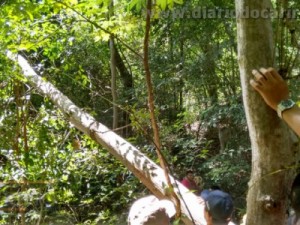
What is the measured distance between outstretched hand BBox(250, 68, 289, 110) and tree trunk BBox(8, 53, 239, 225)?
0.41 m

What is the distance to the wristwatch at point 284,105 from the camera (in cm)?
106

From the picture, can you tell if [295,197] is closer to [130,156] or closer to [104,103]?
[130,156]

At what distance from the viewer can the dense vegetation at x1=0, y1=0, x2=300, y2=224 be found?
2.81 m

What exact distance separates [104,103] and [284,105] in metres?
7.64

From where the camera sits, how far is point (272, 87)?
1.10 metres

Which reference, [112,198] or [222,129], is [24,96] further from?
[222,129]

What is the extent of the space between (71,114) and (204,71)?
450cm

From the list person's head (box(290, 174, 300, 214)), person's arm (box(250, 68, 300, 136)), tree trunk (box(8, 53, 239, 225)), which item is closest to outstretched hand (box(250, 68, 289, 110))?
person's arm (box(250, 68, 300, 136))

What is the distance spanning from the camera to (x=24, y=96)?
11.0ft

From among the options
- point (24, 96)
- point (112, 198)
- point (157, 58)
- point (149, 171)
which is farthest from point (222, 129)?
point (149, 171)

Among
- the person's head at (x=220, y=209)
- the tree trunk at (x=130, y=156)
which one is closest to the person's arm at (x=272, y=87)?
the tree trunk at (x=130, y=156)

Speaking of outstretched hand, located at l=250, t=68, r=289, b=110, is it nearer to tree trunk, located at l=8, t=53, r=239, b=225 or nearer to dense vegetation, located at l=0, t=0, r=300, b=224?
dense vegetation, located at l=0, t=0, r=300, b=224

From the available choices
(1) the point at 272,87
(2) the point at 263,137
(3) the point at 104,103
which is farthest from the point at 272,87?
(3) the point at 104,103

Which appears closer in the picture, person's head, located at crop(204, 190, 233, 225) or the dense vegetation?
person's head, located at crop(204, 190, 233, 225)
